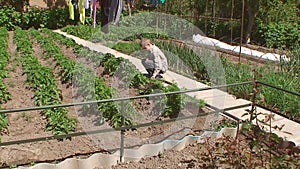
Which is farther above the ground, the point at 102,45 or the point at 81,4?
the point at 81,4

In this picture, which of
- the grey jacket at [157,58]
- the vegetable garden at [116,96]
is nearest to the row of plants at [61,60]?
the vegetable garden at [116,96]

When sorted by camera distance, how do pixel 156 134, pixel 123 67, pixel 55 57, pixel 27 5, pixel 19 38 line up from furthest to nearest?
pixel 27 5
pixel 19 38
pixel 55 57
pixel 123 67
pixel 156 134

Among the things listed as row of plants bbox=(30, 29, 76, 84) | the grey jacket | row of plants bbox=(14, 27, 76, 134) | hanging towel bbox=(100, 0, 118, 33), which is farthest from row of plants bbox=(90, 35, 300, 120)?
hanging towel bbox=(100, 0, 118, 33)

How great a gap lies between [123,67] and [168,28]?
666cm

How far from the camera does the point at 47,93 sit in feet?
18.2

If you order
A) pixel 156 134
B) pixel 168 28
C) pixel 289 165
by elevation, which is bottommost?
pixel 156 134

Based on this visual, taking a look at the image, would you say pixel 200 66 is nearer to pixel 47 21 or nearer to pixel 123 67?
pixel 123 67

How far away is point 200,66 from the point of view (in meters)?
7.39

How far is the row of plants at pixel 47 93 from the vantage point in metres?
4.55

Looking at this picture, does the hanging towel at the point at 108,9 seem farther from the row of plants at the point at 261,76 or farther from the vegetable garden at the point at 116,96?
the row of plants at the point at 261,76

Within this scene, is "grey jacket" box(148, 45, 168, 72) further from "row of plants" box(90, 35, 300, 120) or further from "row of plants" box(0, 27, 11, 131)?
"row of plants" box(0, 27, 11, 131)

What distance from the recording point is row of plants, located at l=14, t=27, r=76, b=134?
14.9 ft

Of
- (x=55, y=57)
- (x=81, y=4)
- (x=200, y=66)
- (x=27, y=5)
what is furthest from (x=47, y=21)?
(x=200, y=66)

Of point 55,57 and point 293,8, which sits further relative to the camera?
point 293,8
